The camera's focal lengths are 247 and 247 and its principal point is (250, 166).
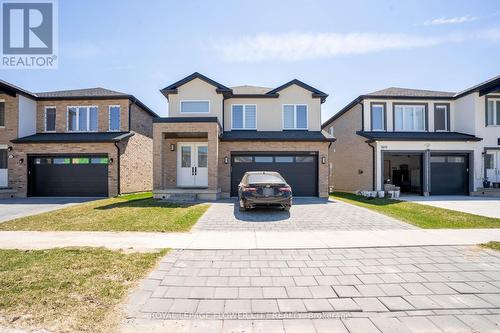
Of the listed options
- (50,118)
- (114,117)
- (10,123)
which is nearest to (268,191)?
(114,117)

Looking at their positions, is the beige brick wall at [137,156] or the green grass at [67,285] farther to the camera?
the beige brick wall at [137,156]

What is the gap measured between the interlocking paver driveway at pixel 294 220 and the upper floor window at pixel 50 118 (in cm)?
1406

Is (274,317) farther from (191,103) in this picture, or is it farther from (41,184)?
(41,184)

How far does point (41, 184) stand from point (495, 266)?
20651 mm

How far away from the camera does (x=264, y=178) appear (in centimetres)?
986

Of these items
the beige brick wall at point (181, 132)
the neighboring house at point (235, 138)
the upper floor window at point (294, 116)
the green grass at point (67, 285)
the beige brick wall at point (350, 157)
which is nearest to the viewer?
the green grass at point (67, 285)

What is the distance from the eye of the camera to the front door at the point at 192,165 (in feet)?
50.1

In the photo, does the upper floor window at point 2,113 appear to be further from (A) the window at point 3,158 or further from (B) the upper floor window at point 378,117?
(B) the upper floor window at point 378,117

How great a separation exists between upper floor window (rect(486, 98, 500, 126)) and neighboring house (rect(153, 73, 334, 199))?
1191 centimetres

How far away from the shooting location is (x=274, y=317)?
2.98 m

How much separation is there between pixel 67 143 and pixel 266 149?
12165mm

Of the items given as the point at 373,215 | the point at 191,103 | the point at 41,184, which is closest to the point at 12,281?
the point at 373,215

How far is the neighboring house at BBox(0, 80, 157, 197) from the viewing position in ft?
49.8

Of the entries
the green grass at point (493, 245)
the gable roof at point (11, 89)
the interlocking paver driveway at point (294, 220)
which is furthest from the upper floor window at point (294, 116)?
the gable roof at point (11, 89)
